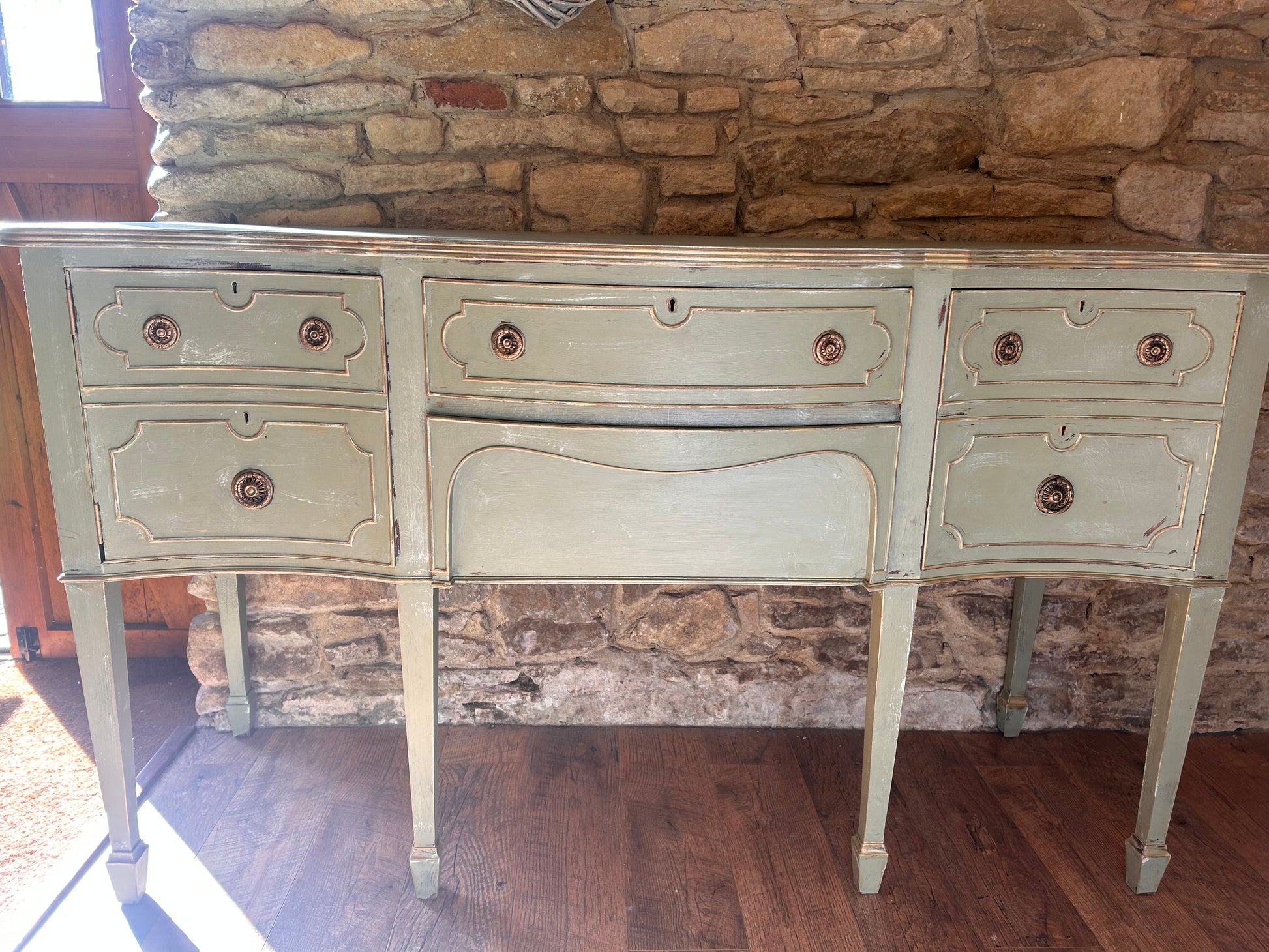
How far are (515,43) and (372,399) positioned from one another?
40.0 inches

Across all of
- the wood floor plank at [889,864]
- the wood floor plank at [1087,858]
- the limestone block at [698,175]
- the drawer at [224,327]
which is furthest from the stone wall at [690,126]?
the wood floor plank at [1087,858]

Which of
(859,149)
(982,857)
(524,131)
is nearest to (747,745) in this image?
(982,857)

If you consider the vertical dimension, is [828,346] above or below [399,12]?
below

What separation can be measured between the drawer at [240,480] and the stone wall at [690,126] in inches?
28.9

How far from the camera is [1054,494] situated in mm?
1634

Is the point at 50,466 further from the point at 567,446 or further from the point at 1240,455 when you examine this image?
the point at 1240,455

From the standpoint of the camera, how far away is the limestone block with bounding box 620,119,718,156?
2086 mm

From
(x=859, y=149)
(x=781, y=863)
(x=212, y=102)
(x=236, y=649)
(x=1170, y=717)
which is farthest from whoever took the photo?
(x=236, y=649)

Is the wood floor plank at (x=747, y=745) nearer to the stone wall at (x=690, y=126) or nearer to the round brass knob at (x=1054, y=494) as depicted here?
the stone wall at (x=690, y=126)

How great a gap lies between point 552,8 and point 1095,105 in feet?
4.28

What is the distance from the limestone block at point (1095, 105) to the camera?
6.89 ft

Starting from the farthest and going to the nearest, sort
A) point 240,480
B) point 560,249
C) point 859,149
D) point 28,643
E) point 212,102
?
point 28,643 < point 859,149 < point 212,102 < point 240,480 < point 560,249

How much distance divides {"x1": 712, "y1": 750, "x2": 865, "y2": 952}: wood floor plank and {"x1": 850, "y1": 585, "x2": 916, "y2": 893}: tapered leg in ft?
0.33

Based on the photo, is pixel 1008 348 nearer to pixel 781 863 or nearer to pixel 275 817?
pixel 781 863
